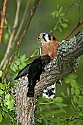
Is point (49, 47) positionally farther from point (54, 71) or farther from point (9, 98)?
point (9, 98)

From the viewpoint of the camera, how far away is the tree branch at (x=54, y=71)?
5.27 feet

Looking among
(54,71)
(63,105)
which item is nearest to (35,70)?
(54,71)

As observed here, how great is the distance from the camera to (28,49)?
548 centimetres

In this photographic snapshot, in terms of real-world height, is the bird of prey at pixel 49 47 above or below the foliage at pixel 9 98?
above

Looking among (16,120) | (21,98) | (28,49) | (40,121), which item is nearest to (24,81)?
(21,98)

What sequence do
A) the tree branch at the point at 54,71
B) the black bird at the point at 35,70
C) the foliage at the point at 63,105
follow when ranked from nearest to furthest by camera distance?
the tree branch at the point at 54,71 → the black bird at the point at 35,70 → the foliage at the point at 63,105

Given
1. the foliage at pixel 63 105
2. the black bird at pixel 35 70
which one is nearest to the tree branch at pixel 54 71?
the black bird at pixel 35 70

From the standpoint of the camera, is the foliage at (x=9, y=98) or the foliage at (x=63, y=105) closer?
the foliage at (x=9, y=98)

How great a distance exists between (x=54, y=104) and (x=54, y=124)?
0.35 feet

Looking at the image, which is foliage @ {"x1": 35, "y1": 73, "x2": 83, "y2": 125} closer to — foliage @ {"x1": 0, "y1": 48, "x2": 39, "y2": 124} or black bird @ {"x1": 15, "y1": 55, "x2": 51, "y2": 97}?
foliage @ {"x1": 0, "y1": 48, "x2": 39, "y2": 124}

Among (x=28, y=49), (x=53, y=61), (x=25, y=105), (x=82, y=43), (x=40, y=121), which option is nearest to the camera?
(x=82, y=43)

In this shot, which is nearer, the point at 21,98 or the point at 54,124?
the point at 21,98

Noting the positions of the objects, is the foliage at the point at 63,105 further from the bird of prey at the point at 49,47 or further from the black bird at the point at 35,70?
the black bird at the point at 35,70

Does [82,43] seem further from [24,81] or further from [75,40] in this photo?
[24,81]
